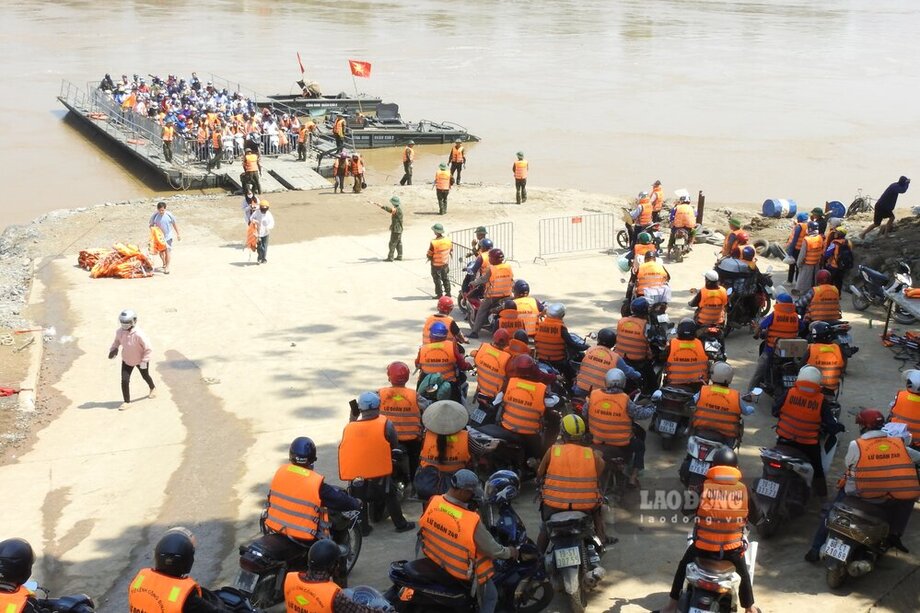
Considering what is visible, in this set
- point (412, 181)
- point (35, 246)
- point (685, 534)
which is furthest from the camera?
point (412, 181)

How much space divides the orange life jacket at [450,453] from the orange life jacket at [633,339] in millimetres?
3497

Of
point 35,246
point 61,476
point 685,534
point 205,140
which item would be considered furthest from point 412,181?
point 685,534

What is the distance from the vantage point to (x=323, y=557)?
5.88m

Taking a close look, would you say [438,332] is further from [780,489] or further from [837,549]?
[837,549]

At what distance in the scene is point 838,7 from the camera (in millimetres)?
98312

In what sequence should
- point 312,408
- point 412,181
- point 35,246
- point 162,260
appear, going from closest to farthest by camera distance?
point 312,408, point 162,260, point 35,246, point 412,181

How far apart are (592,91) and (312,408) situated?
38662 millimetres

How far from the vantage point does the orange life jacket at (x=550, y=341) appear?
11.4m

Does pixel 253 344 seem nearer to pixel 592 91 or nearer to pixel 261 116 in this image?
pixel 261 116

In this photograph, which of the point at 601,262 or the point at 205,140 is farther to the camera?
the point at 205,140

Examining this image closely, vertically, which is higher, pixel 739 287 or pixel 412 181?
pixel 739 287

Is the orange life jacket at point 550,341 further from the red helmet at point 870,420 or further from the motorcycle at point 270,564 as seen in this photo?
the motorcycle at point 270,564

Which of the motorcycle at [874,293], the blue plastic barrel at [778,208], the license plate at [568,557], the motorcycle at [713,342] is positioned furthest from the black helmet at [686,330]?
the blue plastic barrel at [778,208]

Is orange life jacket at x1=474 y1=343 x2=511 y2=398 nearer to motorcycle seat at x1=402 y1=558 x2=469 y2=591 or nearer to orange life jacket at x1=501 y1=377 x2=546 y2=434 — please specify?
orange life jacket at x1=501 y1=377 x2=546 y2=434
